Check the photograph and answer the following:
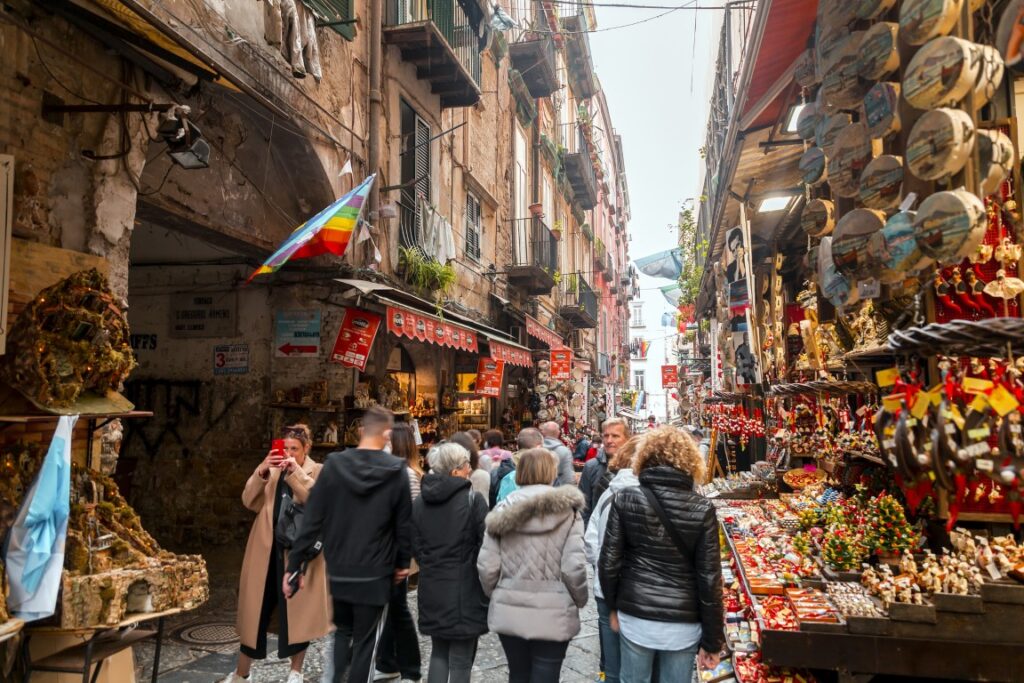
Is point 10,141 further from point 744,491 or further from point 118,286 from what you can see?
point 744,491

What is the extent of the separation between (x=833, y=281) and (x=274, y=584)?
457 centimetres

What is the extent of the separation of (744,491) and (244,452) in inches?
263

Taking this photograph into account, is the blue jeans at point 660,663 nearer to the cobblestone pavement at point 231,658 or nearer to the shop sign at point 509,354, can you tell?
the cobblestone pavement at point 231,658

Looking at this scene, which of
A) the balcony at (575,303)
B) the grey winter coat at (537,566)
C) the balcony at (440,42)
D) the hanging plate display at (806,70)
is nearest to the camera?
the grey winter coat at (537,566)

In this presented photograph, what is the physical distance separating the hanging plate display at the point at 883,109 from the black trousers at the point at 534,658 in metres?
3.62

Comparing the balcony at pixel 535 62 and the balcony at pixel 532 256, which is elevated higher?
the balcony at pixel 535 62

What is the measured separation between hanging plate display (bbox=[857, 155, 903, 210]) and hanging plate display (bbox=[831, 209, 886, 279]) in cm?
8

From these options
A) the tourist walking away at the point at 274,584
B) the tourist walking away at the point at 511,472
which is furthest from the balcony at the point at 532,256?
the tourist walking away at the point at 274,584

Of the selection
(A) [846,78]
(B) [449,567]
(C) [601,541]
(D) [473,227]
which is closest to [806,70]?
(A) [846,78]

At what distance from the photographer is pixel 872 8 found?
432cm

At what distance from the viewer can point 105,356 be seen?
4422mm

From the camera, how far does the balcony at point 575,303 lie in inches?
936

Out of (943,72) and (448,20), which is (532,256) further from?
(943,72)

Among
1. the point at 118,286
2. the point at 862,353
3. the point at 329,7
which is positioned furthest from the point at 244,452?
the point at 862,353
